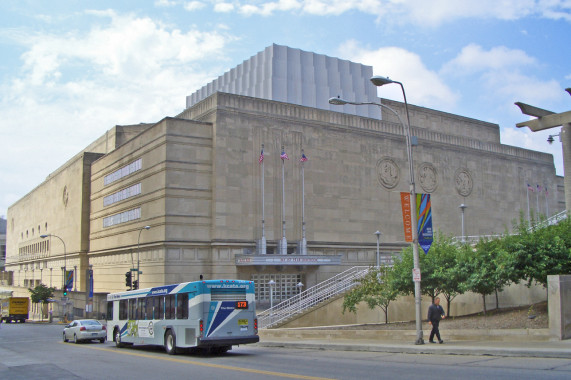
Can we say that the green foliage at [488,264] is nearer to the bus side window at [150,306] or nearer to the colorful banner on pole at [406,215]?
the colorful banner on pole at [406,215]

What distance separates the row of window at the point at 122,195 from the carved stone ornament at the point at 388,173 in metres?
22.2

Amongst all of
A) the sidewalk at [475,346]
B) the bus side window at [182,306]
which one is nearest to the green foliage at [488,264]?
the sidewalk at [475,346]

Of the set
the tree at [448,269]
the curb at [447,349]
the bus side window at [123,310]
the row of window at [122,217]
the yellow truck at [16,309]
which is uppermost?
the row of window at [122,217]

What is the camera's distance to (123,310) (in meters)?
27.8

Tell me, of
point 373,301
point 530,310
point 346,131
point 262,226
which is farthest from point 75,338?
point 346,131

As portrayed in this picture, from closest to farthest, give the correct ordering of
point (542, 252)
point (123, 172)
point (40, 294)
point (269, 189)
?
1. point (542, 252)
2. point (269, 189)
3. point (123, 172)
4. point (40, 294)

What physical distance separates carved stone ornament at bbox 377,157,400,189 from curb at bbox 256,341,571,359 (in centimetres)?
3240

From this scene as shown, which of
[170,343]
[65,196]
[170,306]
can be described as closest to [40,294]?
[65,196]

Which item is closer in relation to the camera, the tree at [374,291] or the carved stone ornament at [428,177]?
the tree at [374,291]

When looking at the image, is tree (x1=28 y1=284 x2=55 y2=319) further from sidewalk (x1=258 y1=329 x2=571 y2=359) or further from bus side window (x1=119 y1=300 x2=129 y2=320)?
sidewalk (x1=258 y1=329 x2=571 y2=359)

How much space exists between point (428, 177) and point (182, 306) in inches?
1640

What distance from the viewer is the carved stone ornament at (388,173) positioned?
2202 inches

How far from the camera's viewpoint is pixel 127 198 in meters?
54.8

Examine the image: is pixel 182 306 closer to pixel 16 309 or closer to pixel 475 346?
pixel 475 346
